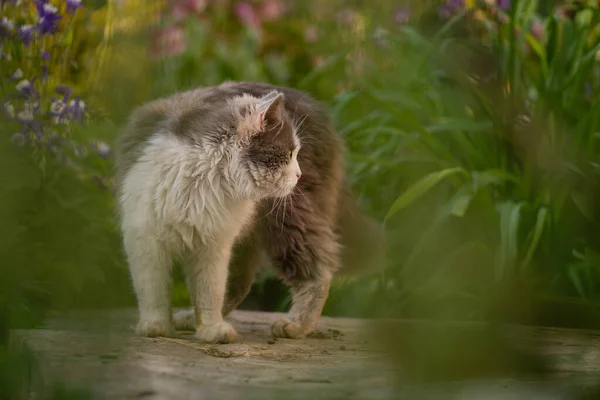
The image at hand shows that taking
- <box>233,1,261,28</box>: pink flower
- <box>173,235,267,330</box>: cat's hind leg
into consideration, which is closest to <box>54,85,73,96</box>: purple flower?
<box>173,235,267,330</box>: cat's hind leg

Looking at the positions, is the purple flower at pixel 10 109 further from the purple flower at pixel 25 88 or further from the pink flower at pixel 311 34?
the pink flower at pixel 311 34

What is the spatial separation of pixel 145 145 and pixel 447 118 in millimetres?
1591

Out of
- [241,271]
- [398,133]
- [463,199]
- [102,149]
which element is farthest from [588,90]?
[102,149]

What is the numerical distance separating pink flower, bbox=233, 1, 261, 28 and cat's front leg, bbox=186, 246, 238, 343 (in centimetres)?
371

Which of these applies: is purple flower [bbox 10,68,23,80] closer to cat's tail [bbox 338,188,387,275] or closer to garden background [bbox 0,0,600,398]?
garden background [bbox 0,0,600,398]

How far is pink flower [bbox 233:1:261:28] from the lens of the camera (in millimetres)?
6152

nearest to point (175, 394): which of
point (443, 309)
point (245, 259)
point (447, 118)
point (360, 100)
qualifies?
point (443, 309)

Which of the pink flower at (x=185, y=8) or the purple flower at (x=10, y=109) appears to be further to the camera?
the pink flower at (x=185, y=8)

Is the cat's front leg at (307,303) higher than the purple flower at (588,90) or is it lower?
lower

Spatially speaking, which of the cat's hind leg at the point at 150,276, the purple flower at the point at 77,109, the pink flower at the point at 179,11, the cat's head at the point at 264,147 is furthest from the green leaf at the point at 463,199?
the pink flower at the point at 179,11

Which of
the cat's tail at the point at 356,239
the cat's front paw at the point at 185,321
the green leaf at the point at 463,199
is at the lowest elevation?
the cat's front paw at the point at 185,321

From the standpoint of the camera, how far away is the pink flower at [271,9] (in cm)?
638

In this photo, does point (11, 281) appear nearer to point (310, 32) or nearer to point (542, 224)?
point (542, 224)

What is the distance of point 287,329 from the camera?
2.96 meters
